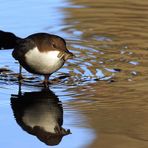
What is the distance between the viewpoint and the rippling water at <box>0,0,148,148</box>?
216 inches

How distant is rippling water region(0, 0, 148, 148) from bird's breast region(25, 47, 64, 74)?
21cm

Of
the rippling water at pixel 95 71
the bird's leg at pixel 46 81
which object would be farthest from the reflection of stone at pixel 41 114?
the bird's leg at pixel 46 81

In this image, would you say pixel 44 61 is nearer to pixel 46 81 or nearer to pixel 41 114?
pixel 46 81

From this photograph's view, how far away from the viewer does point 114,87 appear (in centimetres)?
660

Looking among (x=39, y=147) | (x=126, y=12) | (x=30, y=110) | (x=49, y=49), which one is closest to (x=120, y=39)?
(x=126, y=12)

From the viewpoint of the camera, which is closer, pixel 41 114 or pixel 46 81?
pixel 41 114

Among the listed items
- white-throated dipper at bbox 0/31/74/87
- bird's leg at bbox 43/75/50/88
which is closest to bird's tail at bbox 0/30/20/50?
white-throated dipper at bbox 0/31/74/87

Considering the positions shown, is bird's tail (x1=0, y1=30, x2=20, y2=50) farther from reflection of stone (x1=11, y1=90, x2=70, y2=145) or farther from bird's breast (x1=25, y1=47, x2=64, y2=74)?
reflection of stone (x1=11, y1=90, x2=70, y2=145)

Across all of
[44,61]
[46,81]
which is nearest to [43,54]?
[44,61]

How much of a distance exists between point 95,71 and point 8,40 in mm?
913

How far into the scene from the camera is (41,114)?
19.1ft

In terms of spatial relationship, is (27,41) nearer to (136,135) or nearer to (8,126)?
(8,126)

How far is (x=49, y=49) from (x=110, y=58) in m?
1.23

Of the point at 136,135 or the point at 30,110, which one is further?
the point at 30,110
